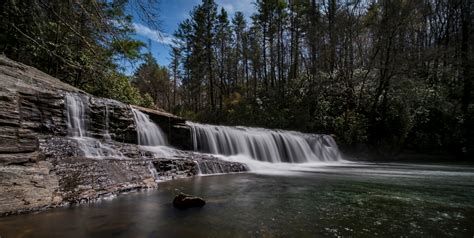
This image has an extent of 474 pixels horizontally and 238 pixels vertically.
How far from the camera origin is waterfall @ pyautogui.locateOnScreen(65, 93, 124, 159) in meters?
6.76

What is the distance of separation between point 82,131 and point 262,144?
764cm

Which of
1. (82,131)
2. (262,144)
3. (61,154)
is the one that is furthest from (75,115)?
(262,144)

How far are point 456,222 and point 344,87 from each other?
16.6 meters

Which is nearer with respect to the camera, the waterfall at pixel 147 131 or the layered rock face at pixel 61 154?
the layered rock face at pixel 61 154

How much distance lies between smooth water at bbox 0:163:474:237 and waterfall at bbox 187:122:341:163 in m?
5.44

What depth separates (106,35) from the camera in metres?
3.85

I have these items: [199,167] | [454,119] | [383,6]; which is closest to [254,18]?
[383,6]

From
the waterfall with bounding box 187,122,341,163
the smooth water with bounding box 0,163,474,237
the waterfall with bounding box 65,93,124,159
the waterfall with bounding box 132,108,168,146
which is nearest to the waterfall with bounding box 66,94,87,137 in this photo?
the waterfall with bounding box 65,93,124,159

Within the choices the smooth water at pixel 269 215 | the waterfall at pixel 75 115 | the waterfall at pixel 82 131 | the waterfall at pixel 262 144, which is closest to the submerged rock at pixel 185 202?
the smooth water at pixel 269 215

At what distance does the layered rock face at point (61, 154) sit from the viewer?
4535mm

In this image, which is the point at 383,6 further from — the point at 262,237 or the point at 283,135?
the point at 262,237

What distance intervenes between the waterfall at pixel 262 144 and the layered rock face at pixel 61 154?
2.41m

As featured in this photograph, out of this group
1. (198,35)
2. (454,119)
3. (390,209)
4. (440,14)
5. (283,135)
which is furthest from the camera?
(198,35)

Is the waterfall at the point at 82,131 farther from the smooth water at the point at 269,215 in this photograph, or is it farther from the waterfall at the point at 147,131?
the smooth water at the point at 269,215
